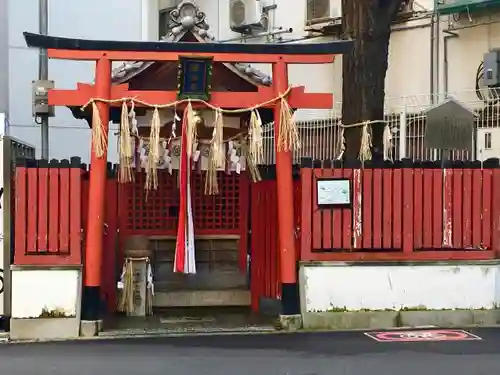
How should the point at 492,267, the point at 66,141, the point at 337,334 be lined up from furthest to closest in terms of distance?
the point at 66,141
the point at 492,267
the point at 337,334

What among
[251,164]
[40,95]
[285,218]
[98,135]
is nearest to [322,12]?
[40,95]

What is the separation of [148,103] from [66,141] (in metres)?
9.26

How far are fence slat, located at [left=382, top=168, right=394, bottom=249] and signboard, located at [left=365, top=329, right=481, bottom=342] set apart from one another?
4.11 feet

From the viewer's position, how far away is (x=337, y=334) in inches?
367

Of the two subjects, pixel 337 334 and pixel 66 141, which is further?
pixel 66 141

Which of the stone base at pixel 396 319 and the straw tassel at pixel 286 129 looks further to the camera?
the stone base at pixel 396 319

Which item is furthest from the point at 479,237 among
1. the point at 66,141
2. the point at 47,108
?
the point at 66,141

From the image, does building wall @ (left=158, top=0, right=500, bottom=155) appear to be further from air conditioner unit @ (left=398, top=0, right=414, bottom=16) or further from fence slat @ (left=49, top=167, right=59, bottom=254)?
fence slat @ (left=49, top=167, right=59, bottom=254)

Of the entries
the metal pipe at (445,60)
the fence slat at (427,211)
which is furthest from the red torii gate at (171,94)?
the metal pipe at (445,60)

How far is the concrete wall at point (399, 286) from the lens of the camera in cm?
965

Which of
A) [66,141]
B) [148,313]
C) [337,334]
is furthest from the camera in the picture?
[66,141]

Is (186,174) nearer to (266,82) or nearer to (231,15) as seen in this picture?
(266,82)

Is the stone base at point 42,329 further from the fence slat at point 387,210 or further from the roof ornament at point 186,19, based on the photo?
the roof ornament at point 186,19

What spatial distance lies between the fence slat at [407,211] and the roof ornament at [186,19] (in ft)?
13.0
